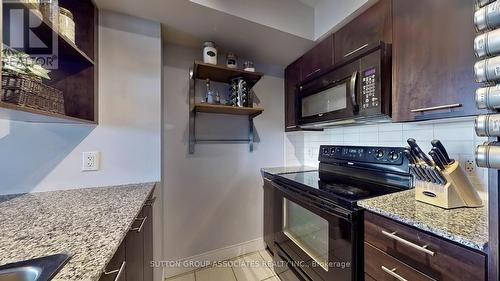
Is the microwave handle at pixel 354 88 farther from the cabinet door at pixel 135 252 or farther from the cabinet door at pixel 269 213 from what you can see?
the cabinet door at pixel 135 252

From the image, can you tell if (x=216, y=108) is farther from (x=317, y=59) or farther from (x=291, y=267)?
(x=291, y=267)

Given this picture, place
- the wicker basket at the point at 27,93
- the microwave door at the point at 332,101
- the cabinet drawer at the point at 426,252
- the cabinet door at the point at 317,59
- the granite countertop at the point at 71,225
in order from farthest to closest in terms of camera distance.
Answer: the cabinet door at the point at 317,59 → the microwave door at the point at 332,101 → the wicker basket at the point at 27,93 → the cabinet drawer at the point at 426,252 → the granite countertop at the point at 71,225

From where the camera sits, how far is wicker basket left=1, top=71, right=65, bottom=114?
0.78 metres

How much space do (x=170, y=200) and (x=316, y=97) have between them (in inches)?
62.1

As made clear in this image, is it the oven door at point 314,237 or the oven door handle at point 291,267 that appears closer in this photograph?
the oven door at point 314,237

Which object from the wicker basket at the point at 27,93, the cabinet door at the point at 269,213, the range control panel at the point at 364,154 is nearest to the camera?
the wicker basket at the point at 27,93

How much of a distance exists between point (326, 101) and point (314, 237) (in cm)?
100

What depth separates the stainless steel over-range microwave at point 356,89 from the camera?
3.80ft

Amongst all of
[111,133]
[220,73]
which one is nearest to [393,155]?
[220,73]

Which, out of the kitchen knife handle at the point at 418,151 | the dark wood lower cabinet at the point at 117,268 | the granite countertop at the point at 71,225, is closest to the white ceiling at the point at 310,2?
the kitchen knife handle at the point at 418,151

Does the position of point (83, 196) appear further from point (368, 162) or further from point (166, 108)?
point (368, 162)

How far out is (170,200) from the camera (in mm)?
1849

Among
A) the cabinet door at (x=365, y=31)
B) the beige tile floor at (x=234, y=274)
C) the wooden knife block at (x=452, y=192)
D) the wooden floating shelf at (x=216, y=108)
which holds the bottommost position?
the beige tile floor at (x=234, y=274)

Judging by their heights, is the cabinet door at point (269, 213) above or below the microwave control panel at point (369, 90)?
below
